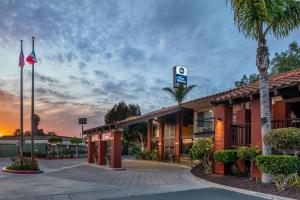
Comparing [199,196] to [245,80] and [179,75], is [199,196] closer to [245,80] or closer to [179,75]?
[179,75]

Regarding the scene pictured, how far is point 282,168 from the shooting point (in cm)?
1234

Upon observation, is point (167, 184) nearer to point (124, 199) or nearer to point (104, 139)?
point (124, 199)

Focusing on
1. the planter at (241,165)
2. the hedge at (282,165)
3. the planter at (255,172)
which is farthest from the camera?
the planter at (241,165)

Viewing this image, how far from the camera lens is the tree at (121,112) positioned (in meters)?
59.5

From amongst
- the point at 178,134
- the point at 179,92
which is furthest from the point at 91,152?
the point at 179,92

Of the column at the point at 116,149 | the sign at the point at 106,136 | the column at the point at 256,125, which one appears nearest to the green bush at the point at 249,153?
the column at the point at 256,125

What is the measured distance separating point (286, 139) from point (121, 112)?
158 ft

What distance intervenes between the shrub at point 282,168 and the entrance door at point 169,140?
20.6m

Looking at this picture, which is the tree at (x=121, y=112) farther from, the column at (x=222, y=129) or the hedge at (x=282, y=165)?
the hedge at (x=282, y=165)

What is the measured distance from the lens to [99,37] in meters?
20.8

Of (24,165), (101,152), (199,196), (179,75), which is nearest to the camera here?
(199,196)

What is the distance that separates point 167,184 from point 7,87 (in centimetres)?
1855

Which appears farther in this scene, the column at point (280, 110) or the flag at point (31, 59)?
the flag at point (31, 59)

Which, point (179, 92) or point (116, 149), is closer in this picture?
point (116, 149)
